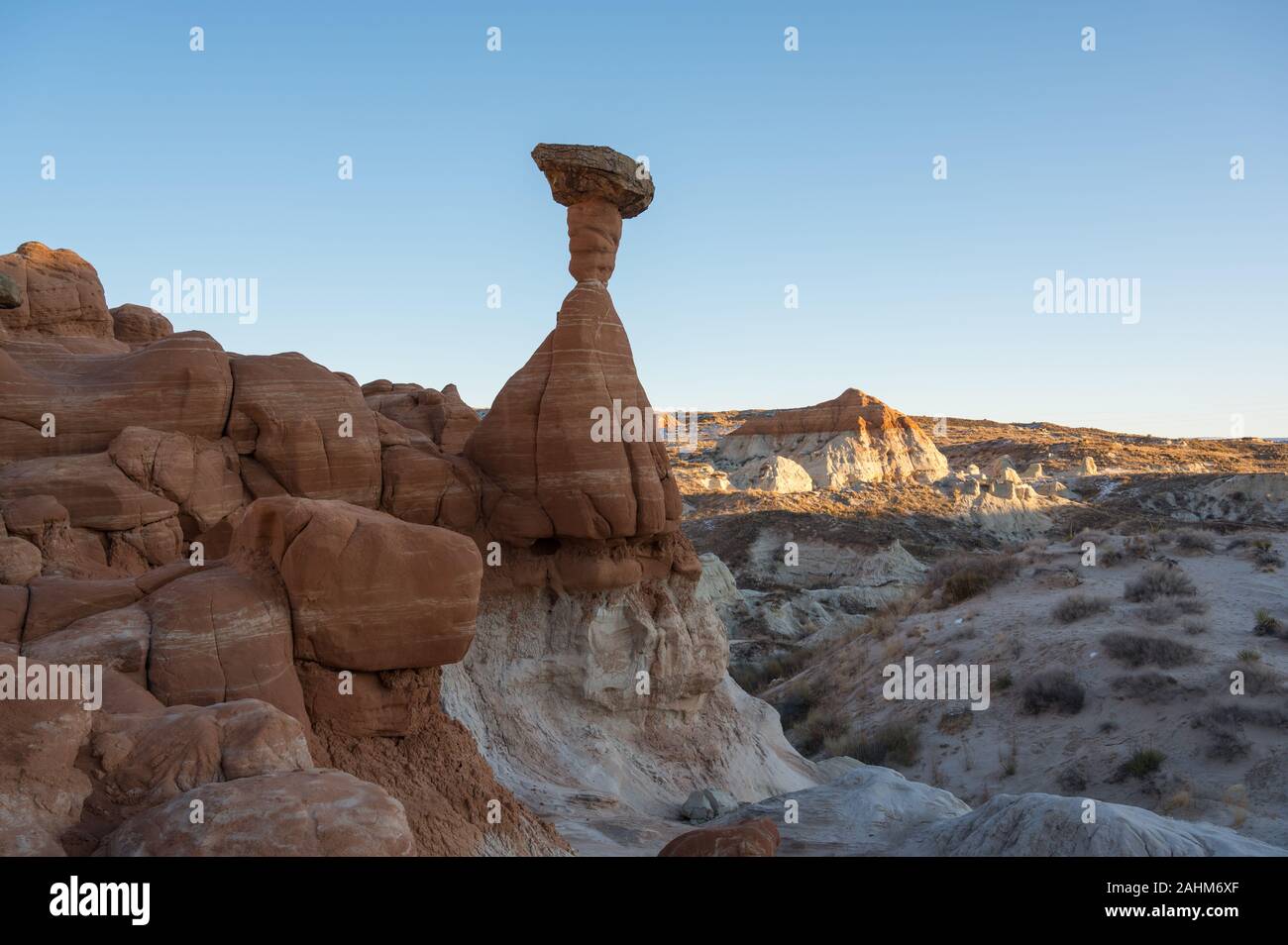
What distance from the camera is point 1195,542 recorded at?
2275 cm

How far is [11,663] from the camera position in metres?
5.03

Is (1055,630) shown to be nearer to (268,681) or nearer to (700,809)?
(700,809)

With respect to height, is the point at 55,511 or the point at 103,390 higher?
the point at 103,390

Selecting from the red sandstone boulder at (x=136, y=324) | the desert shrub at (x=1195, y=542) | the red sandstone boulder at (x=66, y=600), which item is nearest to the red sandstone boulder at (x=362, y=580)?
the red sandstone boulder at (x=66, y=600)

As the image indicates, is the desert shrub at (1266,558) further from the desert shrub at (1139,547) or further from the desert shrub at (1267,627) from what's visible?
the desert shrub at (1267,627)

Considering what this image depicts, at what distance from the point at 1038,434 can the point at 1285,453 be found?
19.1 meters

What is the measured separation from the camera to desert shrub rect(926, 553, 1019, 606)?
22.3 meters

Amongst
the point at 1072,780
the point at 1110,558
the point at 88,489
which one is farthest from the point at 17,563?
the point at 1110,558

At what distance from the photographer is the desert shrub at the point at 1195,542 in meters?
22.6

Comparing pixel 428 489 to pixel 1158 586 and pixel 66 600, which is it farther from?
pixel 1158 586

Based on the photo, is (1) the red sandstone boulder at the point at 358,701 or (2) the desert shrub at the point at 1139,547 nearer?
(1) the red sandstone boulder at the point at 358,701

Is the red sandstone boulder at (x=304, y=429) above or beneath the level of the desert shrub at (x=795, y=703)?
above

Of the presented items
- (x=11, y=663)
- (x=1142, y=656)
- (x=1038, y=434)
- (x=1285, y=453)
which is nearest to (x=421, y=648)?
(x=11, y=663)

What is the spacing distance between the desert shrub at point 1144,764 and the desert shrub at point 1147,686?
60.1 inches
